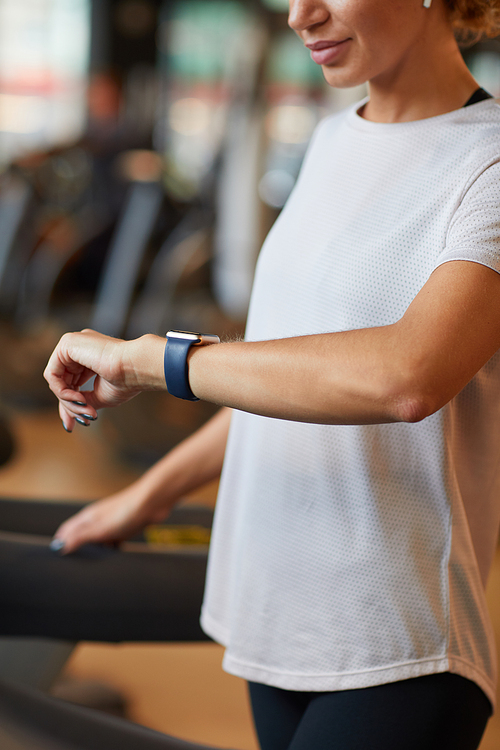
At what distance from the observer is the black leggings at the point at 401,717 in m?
0.76

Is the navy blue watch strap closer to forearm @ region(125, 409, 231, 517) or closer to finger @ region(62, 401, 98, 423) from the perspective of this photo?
finger @ region(62, 401, 98, 423)

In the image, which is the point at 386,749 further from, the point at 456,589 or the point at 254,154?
the point at 254,154

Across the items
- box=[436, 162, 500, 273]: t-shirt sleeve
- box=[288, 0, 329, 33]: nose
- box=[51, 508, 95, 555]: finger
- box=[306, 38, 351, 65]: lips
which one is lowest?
box=[51, 508, 95, 555]: finger

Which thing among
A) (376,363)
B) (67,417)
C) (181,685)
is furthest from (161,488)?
(181,685)

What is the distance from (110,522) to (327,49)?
77 cm

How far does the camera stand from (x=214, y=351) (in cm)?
65

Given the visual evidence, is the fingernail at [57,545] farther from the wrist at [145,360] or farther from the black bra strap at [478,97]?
the black bra strap at [478,97]

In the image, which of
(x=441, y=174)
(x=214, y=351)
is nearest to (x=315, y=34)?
(x=441, y=174)

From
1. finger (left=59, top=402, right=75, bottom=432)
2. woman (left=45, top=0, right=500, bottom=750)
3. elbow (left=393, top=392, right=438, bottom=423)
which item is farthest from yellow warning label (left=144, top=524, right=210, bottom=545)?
elbow (left=393, top=392, right=438, bottom=423)

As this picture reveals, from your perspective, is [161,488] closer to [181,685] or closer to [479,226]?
[479,226]

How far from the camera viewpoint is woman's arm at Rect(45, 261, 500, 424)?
591 mm

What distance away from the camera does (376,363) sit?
23.4 inches

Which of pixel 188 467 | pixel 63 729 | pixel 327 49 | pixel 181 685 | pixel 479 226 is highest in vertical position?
pixel 327 49

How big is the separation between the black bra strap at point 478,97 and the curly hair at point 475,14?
0.08 m
